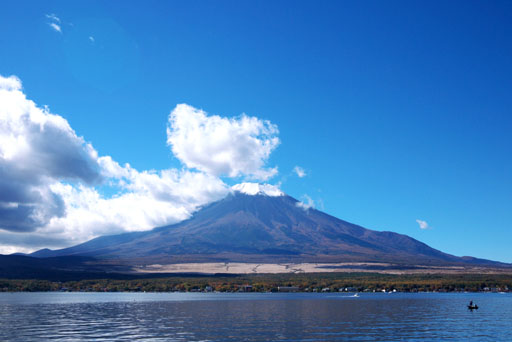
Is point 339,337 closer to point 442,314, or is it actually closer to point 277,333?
point 277,333

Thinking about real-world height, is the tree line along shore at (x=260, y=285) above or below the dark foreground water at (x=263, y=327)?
above

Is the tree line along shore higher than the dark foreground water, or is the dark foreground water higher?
the tree line along shore

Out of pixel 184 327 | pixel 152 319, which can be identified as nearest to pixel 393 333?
pixel 184 327

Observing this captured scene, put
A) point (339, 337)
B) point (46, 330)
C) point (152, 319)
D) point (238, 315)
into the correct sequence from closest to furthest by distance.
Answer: point (339, 337) → point (46, 330) → point (152, 319) → point (238, 315)

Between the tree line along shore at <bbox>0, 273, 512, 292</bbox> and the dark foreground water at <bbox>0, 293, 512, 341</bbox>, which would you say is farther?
the tree line along shore at <bbox>0, 273, 512, 292</bbox>

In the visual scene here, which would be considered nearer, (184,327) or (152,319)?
(184,327)

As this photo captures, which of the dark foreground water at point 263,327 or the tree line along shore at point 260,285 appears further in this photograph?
the tree line along shore at point 260,285

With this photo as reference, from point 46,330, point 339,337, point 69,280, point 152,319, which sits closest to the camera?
point 339,337

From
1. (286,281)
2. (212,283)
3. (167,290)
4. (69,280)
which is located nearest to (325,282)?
(286,281)

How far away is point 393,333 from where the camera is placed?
159ft

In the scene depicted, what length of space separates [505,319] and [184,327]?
4102 centimetres

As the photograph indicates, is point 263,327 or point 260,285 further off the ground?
point 260,285

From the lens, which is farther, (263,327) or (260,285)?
(260,285)

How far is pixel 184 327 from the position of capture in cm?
5388
